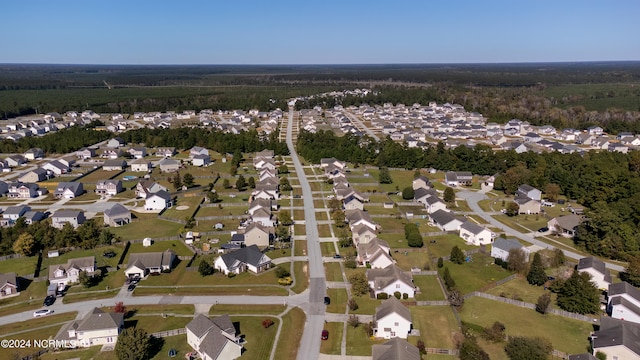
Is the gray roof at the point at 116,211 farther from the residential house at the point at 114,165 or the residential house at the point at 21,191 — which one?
the residential house at the point at 114,165

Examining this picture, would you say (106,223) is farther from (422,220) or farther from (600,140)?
(600,140)

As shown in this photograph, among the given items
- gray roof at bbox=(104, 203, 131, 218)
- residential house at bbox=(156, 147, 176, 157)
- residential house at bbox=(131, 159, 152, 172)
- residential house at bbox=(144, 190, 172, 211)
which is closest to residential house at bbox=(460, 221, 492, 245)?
residential house at bbox=(144, 190, 172, 211)

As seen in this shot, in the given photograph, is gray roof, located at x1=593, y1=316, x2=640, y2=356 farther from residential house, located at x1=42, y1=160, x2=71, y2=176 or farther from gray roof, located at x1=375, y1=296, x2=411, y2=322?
residential house, located at x1=42, y1=160, x2=71, y2=176

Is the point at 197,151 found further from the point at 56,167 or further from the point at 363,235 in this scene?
the point at 363,235

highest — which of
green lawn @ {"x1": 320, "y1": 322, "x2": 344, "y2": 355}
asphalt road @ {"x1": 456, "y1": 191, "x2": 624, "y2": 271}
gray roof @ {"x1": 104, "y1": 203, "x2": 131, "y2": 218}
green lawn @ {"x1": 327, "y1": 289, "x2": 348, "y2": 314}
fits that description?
gray roof @ {"x1": 104, "y1": 203, "x2": 131, "y2": 218}

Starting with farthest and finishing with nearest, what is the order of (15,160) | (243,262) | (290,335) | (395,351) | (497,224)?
(15,160), (497,224), (243,262), (290,335), (395,351)

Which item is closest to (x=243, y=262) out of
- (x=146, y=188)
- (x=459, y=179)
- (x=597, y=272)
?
(x=146, y=188)

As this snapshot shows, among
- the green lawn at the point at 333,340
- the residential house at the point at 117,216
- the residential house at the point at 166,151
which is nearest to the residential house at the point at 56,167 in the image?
the residential house at the point at 166,151
